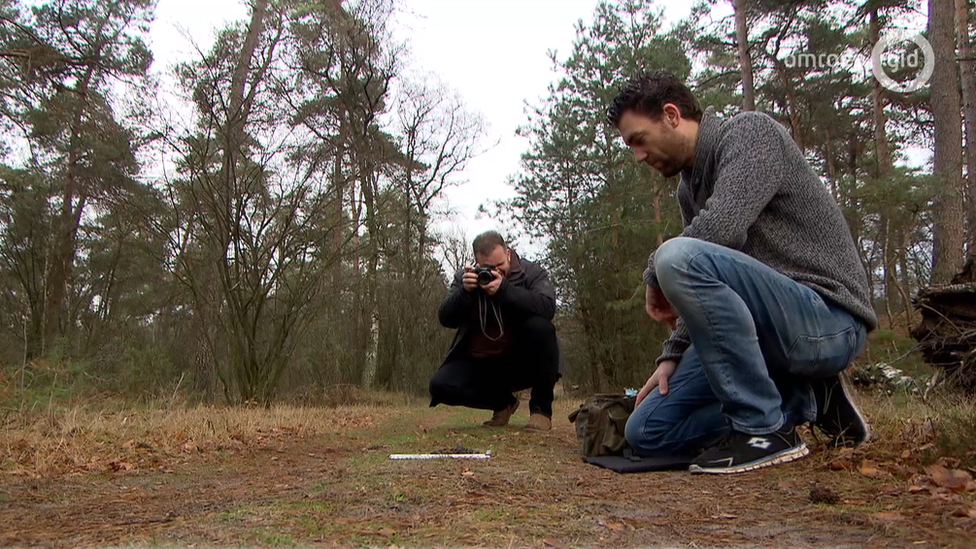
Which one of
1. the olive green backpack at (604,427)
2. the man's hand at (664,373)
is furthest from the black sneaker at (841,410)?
the olive green backpack at (604,427)

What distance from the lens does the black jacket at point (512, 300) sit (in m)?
4.29

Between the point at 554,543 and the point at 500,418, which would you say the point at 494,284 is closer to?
the point at 500,418

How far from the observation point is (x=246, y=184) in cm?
651

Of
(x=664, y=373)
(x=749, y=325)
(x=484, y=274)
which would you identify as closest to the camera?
(x=749, y=325)

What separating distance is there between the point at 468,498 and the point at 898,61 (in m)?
15.7

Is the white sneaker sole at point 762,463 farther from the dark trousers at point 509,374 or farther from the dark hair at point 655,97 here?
the dark trousers at point 509,374

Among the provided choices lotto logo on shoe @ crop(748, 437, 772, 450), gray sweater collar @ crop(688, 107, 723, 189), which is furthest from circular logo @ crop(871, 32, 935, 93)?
lotto logo on shoe @ crop(748, 437, 772, 450)

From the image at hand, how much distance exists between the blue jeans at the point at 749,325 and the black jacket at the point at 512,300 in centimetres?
197

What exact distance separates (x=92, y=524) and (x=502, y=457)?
5.23 feet

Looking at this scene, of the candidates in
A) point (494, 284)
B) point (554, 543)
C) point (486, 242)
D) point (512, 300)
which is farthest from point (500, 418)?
point (554, 543)

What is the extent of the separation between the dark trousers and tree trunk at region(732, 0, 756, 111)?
921 centimetres

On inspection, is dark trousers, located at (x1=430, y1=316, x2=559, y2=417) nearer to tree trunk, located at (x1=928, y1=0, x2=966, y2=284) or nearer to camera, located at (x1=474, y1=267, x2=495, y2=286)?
camera, located at (x1=474, y1=267, x2=495, y2=286)

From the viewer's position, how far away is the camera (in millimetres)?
4191

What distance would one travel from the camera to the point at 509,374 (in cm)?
466
